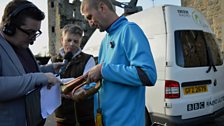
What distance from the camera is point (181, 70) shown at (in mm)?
4203

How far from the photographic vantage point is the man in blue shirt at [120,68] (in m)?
1.88

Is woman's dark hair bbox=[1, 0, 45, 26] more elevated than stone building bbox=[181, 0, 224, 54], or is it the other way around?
stone building bbox=[181, 0, 224, 54]

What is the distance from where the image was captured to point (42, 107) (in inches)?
76.5

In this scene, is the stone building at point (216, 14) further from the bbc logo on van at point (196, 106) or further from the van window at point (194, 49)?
the bbc logo on van at point (196, 106)

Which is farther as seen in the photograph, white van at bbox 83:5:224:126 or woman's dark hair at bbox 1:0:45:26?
white van at bbox 83:5:224:126

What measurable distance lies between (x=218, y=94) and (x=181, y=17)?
1602 millimetres

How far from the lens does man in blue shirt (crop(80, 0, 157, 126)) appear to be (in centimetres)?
188

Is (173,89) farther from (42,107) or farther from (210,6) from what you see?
(210,6)

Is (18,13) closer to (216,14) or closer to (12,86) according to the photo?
(12,86)

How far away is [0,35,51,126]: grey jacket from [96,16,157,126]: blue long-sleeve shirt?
535 millimetres

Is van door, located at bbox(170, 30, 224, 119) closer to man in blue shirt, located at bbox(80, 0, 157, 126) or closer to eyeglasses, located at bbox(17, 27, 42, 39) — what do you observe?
man in blue shirt, located at bbox(80, 0, 157, 126)

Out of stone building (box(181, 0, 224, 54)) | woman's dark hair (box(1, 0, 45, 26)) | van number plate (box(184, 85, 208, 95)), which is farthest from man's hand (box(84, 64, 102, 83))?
stone building (box(181, 0, 224, 54))

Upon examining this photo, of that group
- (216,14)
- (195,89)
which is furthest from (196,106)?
(216,14)

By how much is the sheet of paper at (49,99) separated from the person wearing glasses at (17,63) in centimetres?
7
